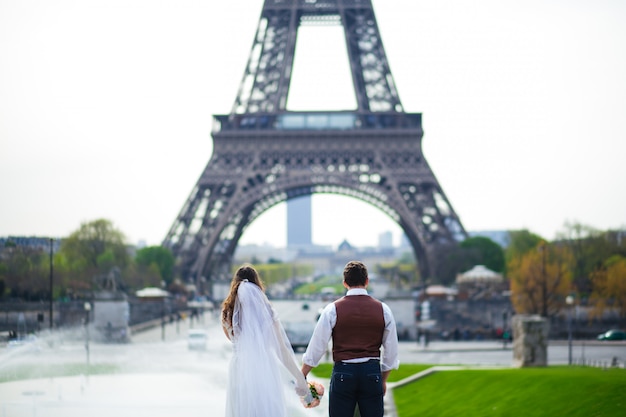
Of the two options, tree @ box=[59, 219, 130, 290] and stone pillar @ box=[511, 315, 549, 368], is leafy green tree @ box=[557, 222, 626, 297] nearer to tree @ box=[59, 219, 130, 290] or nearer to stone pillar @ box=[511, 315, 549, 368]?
tree @ box=[59, 219, 130, 290]

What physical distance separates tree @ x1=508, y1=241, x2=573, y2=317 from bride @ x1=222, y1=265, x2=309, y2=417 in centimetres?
4908

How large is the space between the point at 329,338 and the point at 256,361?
2.32ft

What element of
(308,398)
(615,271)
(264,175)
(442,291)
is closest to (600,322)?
(615,271)

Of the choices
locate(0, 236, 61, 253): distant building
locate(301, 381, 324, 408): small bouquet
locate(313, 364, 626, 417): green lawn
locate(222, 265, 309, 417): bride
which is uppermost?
locate(0, 236, 61, 253): distant building

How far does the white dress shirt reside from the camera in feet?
32.7

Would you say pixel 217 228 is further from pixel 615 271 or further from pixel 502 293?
pixel 615 271

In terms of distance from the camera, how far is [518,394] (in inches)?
760

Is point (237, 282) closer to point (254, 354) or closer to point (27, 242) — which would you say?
point (254, 354)

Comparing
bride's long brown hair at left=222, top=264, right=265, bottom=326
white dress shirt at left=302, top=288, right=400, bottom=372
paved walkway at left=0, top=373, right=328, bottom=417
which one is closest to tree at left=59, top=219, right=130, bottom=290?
paved walkway at left=0, top=373, right=328, bottom=417

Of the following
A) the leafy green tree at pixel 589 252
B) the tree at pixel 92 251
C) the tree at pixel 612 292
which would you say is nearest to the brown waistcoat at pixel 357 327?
the tree at pixel 612 292

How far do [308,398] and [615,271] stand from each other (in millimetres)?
54868

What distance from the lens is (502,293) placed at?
70438 mm

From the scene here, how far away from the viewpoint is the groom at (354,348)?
10.0m

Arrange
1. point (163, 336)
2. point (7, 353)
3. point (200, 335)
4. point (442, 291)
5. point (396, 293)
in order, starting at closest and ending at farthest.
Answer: point (7, 353) → point (200, 335) → point (163, 336) → point (396, 293) → point (442, 291)
